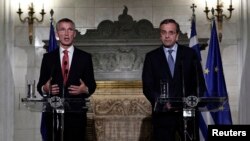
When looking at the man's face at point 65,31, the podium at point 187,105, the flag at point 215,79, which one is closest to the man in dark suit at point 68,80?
the man's face at point 65,31

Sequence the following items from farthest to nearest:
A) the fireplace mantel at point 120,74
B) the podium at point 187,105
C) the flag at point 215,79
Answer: the fireplace mantel at point 120,74
the flag at point 215,79
the podium at point 187,105

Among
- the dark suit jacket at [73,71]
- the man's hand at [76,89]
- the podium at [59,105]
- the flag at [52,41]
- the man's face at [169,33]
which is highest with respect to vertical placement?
the flag at [52,41]

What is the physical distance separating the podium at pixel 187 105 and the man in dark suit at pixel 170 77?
0.16 m

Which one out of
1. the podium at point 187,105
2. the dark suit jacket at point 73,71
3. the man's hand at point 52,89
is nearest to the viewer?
the podium at point 187,105

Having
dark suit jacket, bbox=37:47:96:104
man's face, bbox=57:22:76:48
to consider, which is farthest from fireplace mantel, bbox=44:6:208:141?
man's face, bbox=57:22:76:48

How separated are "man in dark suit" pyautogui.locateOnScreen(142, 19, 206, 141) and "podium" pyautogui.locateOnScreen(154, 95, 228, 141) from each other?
0.54 feet

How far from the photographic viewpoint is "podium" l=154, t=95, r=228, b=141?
4926 millimetres

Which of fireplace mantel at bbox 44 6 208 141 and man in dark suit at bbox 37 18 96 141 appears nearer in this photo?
man in dark suit at bbox 37 18 96 141

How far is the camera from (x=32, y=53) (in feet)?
28.8

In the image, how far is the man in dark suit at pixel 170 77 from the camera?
209 inches

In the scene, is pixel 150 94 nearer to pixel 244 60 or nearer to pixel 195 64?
pixel 195 64

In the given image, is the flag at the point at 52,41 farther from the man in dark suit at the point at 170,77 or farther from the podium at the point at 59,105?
the podium at the point at 59,105

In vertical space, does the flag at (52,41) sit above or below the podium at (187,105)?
above

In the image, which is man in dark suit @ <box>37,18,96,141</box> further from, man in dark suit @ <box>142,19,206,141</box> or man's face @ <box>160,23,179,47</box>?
man's face @ <box>160,23,179,47</box>
